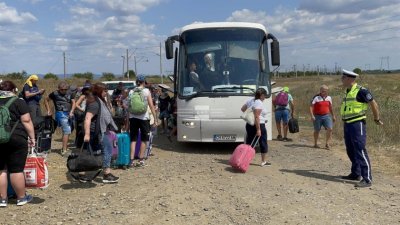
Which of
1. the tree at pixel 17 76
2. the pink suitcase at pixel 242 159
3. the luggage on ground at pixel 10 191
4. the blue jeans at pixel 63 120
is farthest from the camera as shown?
the tree at pixel 17 76

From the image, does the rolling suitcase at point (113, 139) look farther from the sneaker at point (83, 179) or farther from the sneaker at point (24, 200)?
the sneaker at point (24, 200)

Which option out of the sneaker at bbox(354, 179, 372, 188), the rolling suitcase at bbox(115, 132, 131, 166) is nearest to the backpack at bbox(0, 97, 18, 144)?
the rolling suitcase at bbox(115, 132, 131, 166)

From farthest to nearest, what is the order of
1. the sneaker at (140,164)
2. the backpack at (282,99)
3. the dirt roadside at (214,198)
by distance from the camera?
the backpack at (282,99), the sneaker at (140,164), the dirt roadside at (214,198)

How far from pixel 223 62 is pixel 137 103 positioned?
286cm

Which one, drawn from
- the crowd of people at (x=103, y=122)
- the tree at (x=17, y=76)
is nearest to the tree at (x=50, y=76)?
the tree at (x=17, y=76)

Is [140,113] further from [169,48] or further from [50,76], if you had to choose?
[50,76]

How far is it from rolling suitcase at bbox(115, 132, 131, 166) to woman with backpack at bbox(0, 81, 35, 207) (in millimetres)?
2609

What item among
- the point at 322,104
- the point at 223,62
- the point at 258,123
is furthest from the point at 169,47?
the point at 322,104

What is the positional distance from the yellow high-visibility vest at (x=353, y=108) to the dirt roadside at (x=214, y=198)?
1.13 meters

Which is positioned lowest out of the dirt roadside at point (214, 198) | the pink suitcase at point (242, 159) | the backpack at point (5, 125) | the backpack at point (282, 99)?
the dirt roadside at point (214, 198)

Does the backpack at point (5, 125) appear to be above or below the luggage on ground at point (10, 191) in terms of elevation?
above

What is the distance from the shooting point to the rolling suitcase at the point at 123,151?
28.1 ft

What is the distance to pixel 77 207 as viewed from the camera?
6.06m

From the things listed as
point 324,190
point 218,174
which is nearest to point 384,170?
point 324,190
